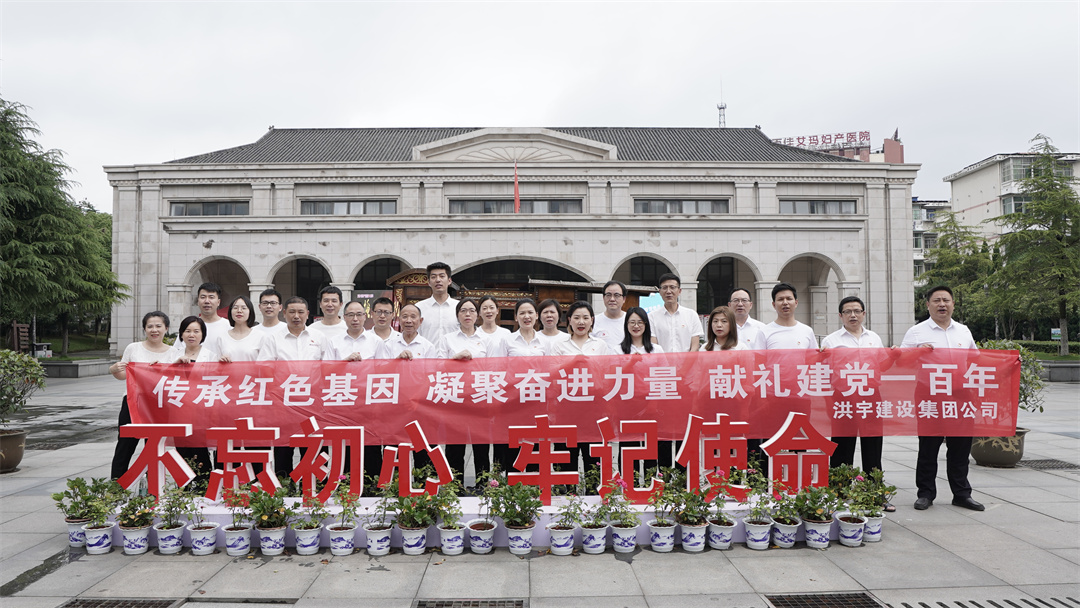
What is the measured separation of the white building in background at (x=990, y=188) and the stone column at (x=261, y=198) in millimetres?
43073

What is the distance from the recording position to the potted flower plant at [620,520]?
13.7 feet

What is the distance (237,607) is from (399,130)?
32491 millimetres

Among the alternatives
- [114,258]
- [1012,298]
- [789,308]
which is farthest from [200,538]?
[114,258]

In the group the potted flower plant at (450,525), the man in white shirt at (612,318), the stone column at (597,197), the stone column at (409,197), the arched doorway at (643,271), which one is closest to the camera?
the potted flower plant at (450,525)

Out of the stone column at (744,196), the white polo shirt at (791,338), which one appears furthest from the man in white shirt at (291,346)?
the stone column at (744,196)

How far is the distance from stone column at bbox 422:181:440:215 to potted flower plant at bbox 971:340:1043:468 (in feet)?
73.9

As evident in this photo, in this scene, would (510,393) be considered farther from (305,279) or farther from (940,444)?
(305,279)

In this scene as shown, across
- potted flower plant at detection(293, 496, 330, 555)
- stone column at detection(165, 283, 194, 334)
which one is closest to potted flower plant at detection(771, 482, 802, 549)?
potted flower plant at detection(293, 496, 330, 555)

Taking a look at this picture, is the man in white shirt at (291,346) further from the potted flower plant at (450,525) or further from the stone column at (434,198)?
the stone column at (434,198)

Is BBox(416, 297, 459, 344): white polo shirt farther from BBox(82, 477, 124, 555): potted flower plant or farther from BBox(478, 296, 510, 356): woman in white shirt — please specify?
BBox(82, 477, 124, 555): potted flower plant

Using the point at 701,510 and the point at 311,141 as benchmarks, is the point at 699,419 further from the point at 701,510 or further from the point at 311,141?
the point at 311,141

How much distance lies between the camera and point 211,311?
5469 millimetres

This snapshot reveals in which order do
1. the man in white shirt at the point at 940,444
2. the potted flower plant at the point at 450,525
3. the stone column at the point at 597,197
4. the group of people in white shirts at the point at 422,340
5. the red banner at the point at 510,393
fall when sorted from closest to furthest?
the potted flower plant at the point at 450,525 < the red banner at the point at 510,393 < the group of people in white shirts at the point at 422,340 < the man in white shirt at the point at 940,444 < the stone column at the point at 597,197

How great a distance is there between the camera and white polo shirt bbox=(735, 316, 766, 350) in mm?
5577
